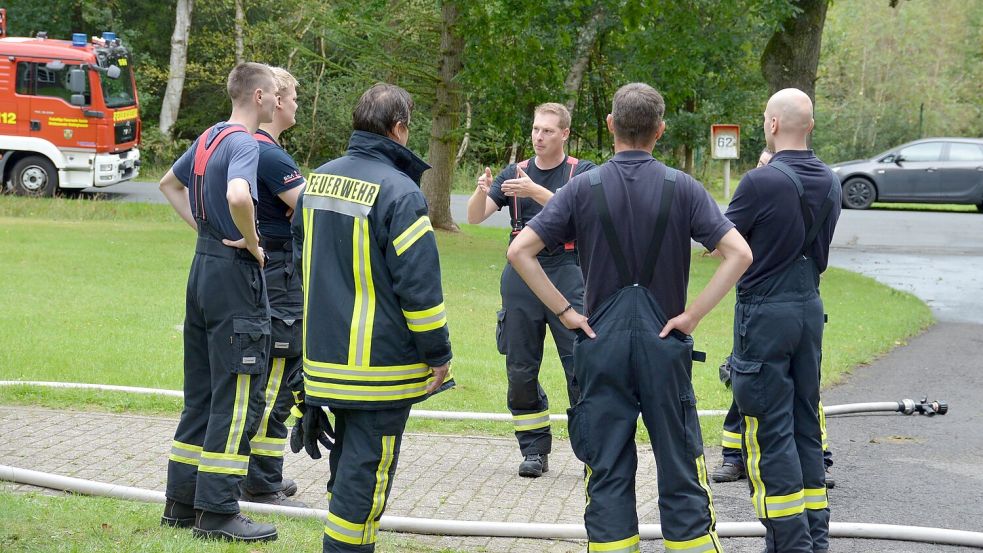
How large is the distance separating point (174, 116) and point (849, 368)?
30.9m

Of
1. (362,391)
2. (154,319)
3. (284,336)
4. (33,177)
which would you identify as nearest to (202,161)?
(284,336)

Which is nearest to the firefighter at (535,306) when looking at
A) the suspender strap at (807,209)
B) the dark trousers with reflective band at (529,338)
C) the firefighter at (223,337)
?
the dark trousers with reflective band at (529,338)

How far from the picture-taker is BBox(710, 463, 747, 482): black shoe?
625cm

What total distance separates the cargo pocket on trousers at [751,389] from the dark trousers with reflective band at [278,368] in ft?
7.49

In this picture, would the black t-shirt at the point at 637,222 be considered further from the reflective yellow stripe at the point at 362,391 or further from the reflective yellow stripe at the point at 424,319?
the reflective yellow stripe at the point at 362,391

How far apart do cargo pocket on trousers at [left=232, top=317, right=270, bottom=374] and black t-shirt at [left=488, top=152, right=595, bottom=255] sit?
6.33ft

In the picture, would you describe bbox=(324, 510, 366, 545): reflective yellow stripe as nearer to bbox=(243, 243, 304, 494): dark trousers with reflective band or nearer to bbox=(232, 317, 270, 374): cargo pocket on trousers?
bbox=(232, 317, 270, 374): cargo pocket on trousers

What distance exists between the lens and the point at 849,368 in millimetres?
9625

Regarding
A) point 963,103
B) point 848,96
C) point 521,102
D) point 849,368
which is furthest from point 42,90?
point 963,103

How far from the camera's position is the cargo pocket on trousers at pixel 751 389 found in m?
4.85

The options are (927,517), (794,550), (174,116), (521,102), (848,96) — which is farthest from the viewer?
(848,96)

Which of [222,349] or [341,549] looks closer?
[341,549]

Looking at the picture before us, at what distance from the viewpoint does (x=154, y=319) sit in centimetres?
1073

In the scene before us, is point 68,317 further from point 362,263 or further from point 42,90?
point 42,90
